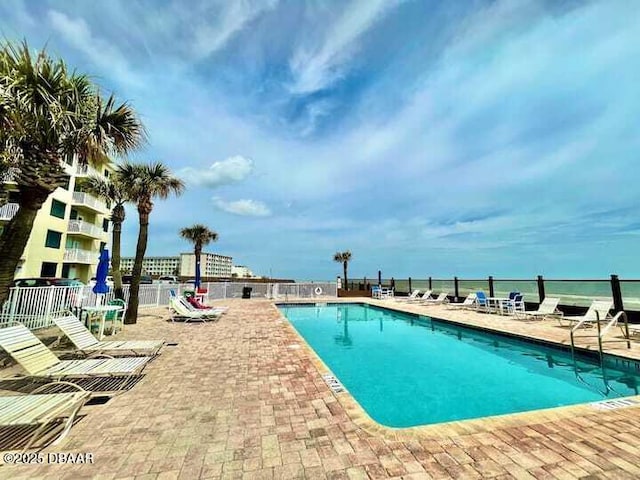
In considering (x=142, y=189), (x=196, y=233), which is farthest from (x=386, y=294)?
(x=142, y=189)

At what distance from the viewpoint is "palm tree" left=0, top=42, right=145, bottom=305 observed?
4.69 m

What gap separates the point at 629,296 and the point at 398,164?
36.6ft

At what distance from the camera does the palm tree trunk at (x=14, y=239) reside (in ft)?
15.7

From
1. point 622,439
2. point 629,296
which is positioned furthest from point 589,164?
point 622,439

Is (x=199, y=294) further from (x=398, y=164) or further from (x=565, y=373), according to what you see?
(x=565, y=373)

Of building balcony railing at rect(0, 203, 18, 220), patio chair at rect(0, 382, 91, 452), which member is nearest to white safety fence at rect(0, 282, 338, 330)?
patio chair at rect(0, 382, 91, 452)

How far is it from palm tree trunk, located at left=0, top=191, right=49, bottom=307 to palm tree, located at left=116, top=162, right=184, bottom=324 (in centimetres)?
494

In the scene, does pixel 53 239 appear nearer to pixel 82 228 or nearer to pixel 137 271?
pixel 82 228

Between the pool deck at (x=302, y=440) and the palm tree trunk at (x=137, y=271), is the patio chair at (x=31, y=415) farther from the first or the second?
the palm tree trunk at (x=137, y=271)

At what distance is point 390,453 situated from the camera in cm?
247

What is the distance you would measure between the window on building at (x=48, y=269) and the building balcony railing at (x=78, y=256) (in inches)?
34.6

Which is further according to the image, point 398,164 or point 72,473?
point 398,164

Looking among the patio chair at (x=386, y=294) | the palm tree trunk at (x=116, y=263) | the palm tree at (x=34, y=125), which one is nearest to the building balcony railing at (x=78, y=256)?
the palm tree trunk at (x=116, y=263)

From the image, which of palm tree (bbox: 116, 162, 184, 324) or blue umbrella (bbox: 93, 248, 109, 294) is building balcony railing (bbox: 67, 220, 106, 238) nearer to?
palm tree (bbox: 116, 162, 184, 324)
